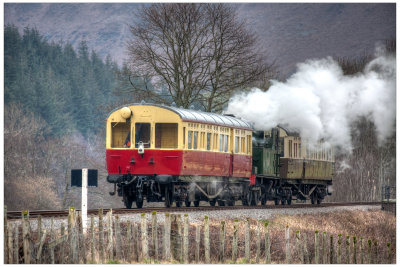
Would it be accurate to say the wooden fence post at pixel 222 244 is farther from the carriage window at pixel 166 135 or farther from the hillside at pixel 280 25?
the hillside at pixel 280 25

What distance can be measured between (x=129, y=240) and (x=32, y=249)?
7.08 feet

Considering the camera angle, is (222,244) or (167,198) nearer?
(222,244)

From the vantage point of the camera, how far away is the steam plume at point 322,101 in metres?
31.3

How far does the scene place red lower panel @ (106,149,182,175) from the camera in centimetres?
2447

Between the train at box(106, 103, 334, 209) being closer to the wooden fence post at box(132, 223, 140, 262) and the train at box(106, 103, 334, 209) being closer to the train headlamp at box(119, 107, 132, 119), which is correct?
the train headlamp at box(119, 107, 132, 119)

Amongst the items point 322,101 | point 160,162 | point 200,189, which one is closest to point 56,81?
point 322,101

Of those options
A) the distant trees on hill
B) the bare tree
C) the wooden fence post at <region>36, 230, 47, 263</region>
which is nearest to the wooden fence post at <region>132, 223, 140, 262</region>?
the wooden fence post at <region>36, 230, 47, 263</region>

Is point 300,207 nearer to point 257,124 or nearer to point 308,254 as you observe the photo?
point 257,124

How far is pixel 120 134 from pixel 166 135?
1.56 m

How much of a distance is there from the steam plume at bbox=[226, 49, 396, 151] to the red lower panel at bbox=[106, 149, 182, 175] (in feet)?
23.7

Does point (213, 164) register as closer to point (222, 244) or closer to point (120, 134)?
point (120, 134)

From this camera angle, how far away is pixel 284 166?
31.9 m

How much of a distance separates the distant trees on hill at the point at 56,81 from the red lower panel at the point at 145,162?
46.3 meters

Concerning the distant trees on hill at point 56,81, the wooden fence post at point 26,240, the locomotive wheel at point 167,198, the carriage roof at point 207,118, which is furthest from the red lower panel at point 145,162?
the distant trees on hill at point 56,81
